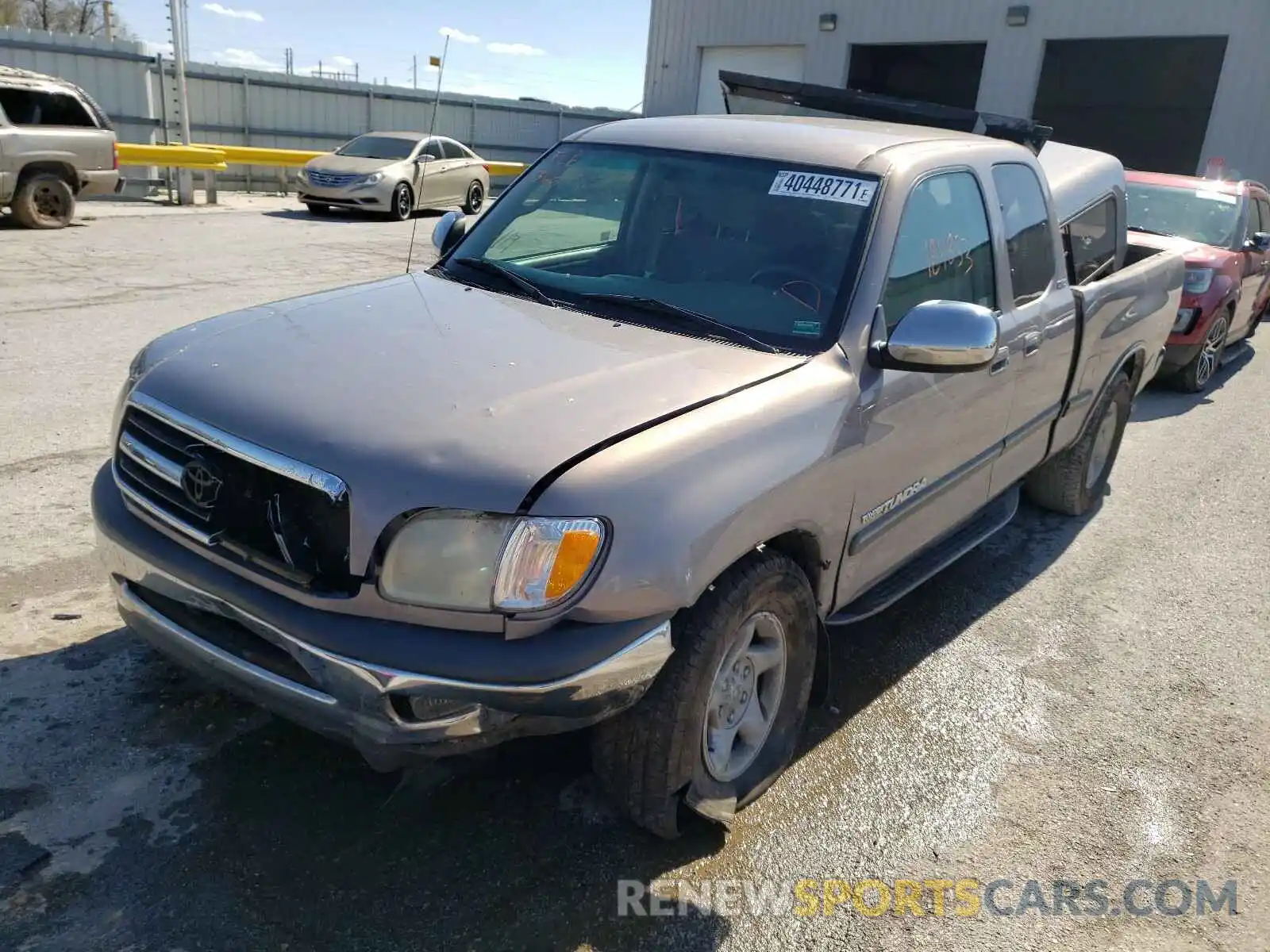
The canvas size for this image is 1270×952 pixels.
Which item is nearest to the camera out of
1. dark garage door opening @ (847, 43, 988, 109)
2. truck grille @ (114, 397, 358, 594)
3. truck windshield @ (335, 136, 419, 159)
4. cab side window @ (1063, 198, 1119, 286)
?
truck grille @ (114, 397, 358, 594)

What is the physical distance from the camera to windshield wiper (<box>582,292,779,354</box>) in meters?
3.14

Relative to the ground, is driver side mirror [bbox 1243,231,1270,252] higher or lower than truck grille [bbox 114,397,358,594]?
higher

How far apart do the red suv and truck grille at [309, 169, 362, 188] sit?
11.7 metres

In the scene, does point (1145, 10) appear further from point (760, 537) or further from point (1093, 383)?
point (760, 537)

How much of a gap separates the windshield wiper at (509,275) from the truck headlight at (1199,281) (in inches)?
275

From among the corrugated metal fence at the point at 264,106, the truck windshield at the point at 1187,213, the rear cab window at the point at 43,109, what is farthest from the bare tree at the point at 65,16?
the truck windshield at the point at 1187,213

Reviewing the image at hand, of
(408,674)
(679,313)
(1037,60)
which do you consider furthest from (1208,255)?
(1037,60)

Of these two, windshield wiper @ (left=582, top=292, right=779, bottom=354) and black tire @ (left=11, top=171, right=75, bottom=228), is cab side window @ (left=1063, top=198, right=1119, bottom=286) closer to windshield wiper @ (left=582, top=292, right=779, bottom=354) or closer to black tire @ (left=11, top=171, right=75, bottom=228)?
windshield wiper @ (left=582, top=292, right=779, bottom=354)

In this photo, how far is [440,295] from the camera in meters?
3.52

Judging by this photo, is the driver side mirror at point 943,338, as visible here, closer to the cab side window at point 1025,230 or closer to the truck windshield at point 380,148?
the cab side window at point 1025,230

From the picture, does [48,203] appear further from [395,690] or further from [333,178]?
[395,690]

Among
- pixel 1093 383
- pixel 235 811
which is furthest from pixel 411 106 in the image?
pixel 235 811

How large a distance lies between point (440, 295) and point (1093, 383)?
3.32 meters

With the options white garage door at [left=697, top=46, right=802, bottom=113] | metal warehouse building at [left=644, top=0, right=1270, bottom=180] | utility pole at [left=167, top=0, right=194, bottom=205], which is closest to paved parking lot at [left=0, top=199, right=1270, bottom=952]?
metal warehouse building at [left=644, top=0, right=1270, bottom=180]
